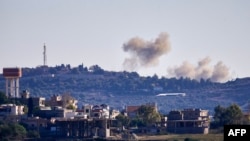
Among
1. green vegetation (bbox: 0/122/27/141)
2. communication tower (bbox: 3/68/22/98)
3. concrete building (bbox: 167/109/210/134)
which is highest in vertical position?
communication tower (bbox: 3/68/22/98)

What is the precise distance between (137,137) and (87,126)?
11.7m

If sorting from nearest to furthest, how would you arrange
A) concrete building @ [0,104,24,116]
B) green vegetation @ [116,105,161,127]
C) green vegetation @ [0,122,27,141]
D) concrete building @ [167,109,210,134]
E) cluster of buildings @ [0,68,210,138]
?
green vegetation @ [0,122,27,141] → cluster of buildings @ [0,68,210,138] → concrete building @ [167,109,210,134] → green vegetation @ [116,105,161,127] → concrete building @ [0,104,24,116]

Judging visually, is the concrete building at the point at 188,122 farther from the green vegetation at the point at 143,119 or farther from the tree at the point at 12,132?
the tree at the point at 12,132

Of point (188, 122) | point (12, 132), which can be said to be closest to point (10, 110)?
point (188, 122)

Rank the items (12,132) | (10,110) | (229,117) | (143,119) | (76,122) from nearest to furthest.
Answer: (12,132) → (76,122) → (229,117) → (10,110) → (143,119)

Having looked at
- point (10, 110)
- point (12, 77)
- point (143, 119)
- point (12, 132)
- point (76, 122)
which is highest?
point (12, 77)

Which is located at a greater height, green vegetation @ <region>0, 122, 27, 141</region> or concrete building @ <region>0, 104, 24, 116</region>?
concrete building @ <region>0, 104, 24, 116</region>

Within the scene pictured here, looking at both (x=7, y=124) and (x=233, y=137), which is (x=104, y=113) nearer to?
(x=7, y=124)

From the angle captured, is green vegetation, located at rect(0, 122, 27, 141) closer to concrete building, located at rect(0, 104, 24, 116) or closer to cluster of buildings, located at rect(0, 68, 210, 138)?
cluster of buildings, located at rect(0, 68, 210, 138)

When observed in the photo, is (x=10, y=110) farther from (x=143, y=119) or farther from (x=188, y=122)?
(x=188, y=122)

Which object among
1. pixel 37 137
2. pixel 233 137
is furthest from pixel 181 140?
pixel 233 137

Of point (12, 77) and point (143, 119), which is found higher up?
point (12, 77)

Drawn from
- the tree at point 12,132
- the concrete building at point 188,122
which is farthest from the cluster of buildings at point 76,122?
the tree at point 12,132

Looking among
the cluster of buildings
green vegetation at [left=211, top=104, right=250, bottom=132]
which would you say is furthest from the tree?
green vegetation at [left=211, top=104, right=250, bottom=132]
